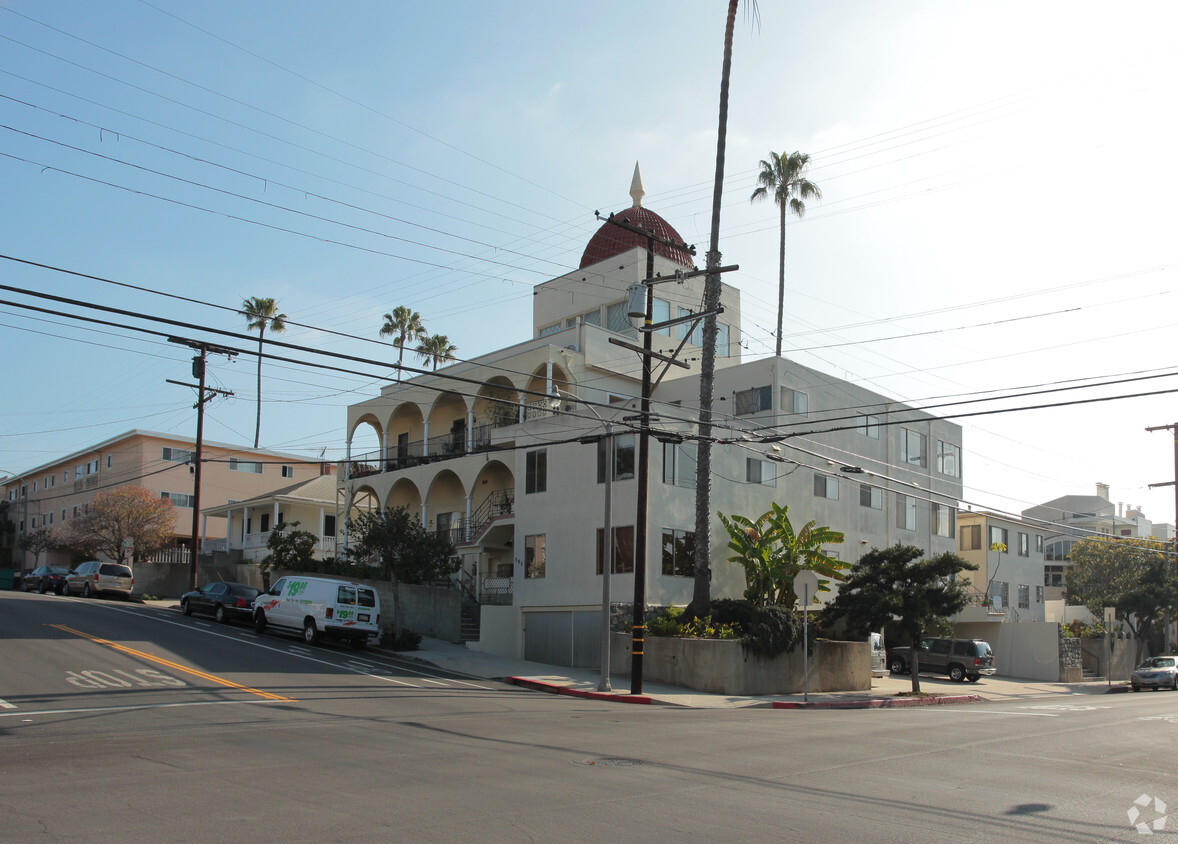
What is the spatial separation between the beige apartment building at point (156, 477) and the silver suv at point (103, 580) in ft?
54.6

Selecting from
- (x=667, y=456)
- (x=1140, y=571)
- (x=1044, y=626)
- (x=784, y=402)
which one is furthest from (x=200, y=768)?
(x=1140, y=571)

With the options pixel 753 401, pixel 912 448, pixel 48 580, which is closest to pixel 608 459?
pixel 753 401

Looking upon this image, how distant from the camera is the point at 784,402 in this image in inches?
1465

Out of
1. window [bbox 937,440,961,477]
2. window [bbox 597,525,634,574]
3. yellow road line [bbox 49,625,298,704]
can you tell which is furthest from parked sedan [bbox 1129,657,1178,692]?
yellow road line [bbox 49,625,298,704]

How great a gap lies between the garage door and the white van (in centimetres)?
523

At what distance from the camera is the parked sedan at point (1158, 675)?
4031 cm

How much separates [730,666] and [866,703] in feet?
12.4

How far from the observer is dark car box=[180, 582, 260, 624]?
32.0m

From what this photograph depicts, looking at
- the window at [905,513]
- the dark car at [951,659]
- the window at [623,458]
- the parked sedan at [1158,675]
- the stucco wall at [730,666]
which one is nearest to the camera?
the stucco wall at [730,666]

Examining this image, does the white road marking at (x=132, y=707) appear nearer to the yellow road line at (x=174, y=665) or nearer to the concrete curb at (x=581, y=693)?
the yellow road line at (x=174, y=665)

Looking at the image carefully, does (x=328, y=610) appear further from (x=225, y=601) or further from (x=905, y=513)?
(x=905, y=513)

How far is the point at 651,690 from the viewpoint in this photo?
25.4 meters

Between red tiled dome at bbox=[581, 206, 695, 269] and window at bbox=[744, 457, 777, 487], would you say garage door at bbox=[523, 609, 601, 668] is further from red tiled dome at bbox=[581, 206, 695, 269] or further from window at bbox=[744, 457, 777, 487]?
red tiled dome at bbox=[581, 206, 695, 269]

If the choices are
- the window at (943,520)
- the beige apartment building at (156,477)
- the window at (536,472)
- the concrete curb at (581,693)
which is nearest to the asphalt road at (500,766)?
the concrete curb at (581,693)
